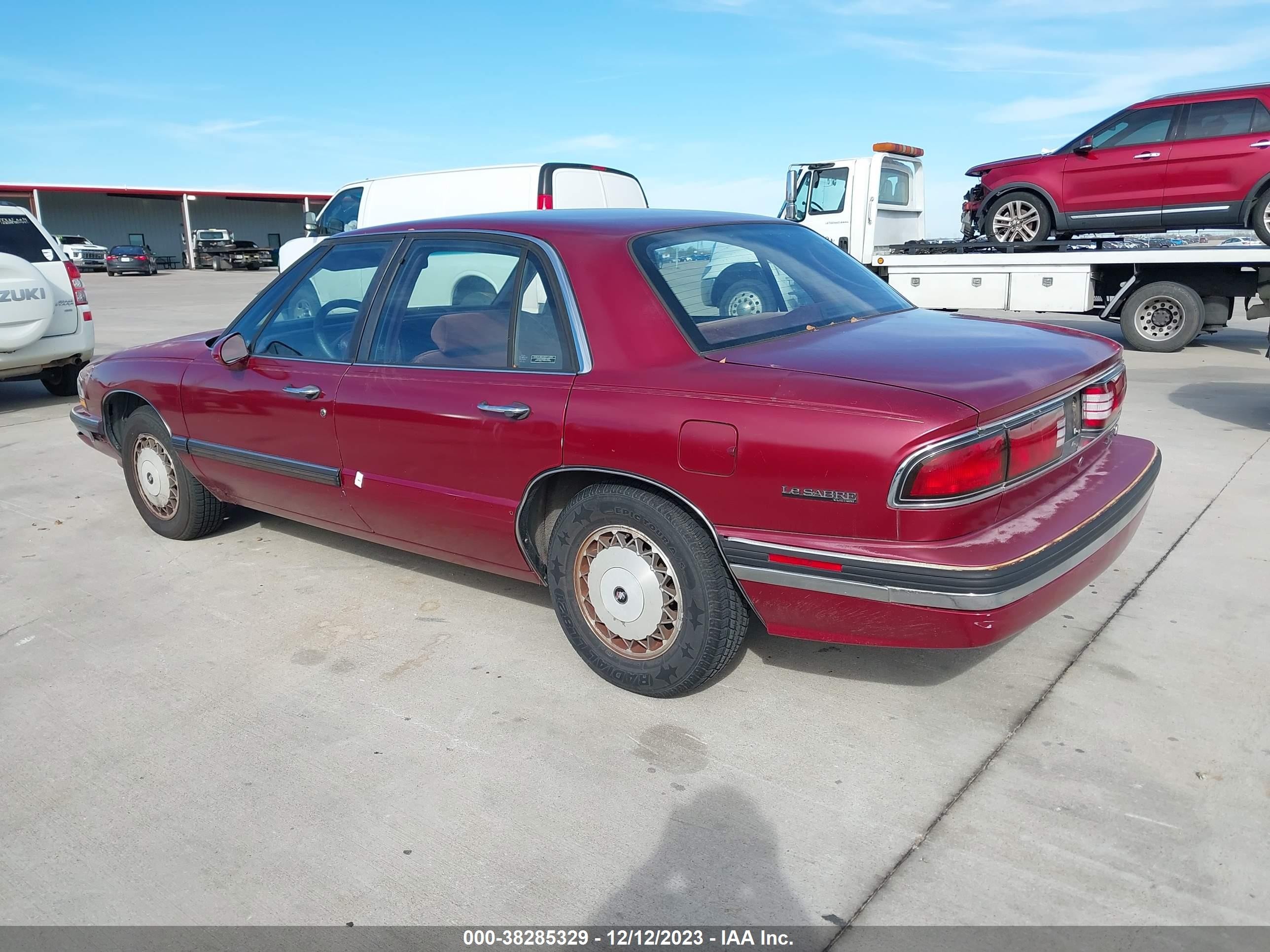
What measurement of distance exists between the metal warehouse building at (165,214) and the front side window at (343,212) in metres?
37.3

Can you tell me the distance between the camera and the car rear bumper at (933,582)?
8.78 feet

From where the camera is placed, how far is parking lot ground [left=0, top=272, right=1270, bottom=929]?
2.42m

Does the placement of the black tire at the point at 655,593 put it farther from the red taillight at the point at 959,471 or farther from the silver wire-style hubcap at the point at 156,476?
the silver wire-style hubcap at the point at 156,476

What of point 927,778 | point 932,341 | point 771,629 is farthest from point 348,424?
point 927,778

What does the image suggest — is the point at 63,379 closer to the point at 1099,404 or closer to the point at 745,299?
the point at 745,299

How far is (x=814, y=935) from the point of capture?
2256mm

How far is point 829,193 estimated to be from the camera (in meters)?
14.0

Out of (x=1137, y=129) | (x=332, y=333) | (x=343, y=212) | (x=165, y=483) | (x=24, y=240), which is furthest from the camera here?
(x=343, y=212)

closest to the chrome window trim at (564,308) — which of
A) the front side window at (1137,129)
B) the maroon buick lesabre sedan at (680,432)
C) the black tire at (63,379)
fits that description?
the maroon buick lesabre sedan at (680,432)

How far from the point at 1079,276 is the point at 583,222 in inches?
368

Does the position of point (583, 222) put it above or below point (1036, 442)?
above

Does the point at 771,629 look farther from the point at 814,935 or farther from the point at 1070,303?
the point at 1070,303

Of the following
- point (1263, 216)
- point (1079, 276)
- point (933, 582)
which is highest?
point (1263, 216)

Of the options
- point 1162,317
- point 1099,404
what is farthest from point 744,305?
point 1162,317
